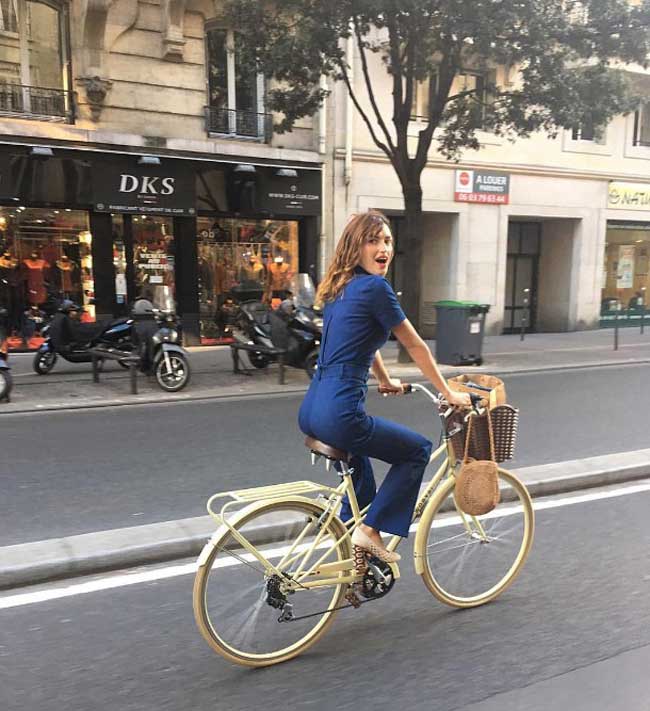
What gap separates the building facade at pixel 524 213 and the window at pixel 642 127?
31mm

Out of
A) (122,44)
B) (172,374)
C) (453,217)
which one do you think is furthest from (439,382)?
(453,217)

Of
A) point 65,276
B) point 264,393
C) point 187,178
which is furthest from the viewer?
point 187,178

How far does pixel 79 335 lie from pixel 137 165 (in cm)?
494

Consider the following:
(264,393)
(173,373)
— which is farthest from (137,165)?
(264,393)

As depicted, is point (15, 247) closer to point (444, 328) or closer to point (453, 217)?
point (444, 328)

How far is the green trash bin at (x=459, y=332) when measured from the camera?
11945mm

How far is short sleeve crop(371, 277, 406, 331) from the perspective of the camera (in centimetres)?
276

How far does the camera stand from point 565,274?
19.7m

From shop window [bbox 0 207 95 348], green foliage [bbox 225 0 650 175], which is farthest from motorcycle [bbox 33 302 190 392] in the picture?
green foliage [bbox 225 0 650 175]

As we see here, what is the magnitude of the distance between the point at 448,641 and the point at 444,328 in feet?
30.8

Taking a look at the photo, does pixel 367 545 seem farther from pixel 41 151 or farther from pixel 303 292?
pixel 41 151

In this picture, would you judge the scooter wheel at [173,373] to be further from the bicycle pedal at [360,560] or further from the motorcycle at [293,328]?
the bicycle pedal at [360,560]

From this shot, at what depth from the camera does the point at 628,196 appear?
19844 millimetres

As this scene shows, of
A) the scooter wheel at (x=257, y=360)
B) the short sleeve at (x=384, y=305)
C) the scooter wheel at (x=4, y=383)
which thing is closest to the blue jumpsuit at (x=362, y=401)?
the short sleeve at (x=384, y=305)
